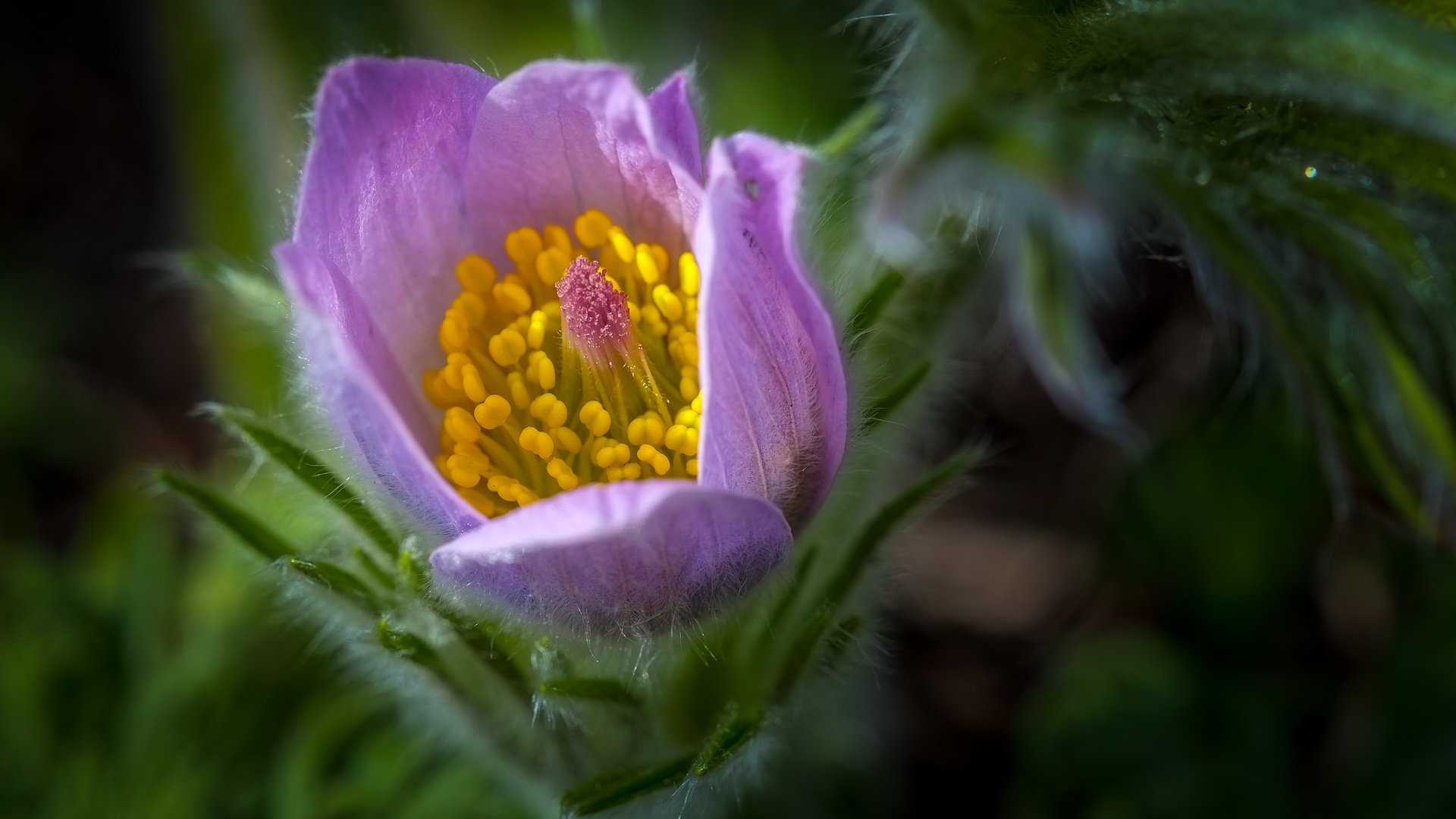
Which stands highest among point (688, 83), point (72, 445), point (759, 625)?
point (688, 83)

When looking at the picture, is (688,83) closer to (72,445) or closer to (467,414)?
(467,414)

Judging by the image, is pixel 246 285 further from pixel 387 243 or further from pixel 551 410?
pixel 551 410

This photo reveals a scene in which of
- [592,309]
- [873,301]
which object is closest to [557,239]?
[592,309]

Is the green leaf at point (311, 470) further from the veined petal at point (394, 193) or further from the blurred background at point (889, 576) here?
the blurred background at point (889, 576)

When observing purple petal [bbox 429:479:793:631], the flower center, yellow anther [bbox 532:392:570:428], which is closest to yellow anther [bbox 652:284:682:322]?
the flower center

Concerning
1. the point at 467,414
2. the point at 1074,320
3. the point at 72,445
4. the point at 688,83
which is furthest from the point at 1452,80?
the point at 72,445

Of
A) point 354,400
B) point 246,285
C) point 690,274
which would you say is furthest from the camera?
point 246,285
